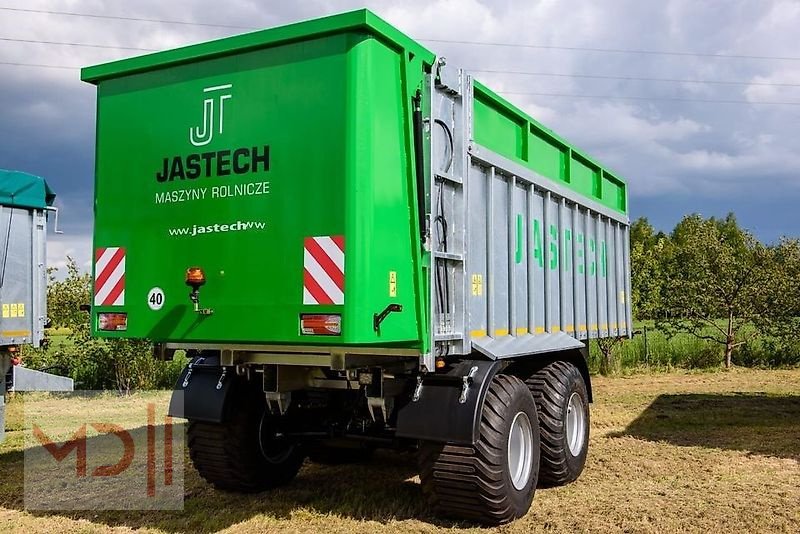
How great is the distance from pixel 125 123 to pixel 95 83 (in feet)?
1.60

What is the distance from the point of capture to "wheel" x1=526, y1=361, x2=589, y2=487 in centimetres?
656

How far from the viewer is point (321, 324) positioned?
454 cm

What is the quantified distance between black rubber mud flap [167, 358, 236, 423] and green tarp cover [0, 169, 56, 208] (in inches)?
148

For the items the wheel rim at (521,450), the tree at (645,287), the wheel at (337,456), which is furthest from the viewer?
the tree at (645,287)

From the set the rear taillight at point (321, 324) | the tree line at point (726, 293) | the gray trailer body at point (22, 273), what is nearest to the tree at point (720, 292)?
the tree line at point (726, 293)

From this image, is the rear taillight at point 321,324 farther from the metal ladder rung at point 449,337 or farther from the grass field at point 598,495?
the grass field at point 598,495

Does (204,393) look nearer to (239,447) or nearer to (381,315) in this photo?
(239,447)

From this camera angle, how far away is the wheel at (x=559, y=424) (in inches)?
258

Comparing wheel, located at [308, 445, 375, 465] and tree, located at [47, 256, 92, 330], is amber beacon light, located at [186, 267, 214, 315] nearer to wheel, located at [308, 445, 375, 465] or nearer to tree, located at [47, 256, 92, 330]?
wheel, located at [308, 445, 375, 465]

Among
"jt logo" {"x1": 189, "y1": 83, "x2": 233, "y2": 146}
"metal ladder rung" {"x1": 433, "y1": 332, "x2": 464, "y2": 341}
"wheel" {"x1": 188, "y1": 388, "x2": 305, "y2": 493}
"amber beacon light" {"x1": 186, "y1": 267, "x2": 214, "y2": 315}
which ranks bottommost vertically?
"wheel" {"x1": 188, "y1": 388, "x2": 305, "y2": 493}

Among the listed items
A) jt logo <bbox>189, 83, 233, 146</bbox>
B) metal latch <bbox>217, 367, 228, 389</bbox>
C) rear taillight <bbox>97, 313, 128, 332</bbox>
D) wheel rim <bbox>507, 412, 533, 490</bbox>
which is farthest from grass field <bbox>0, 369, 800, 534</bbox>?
jt logo <bbox>189, 83, 233, 146</bbox>

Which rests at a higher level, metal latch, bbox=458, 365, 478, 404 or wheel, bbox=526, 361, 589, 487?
metal latch, bbox=458, 365, 478, 404

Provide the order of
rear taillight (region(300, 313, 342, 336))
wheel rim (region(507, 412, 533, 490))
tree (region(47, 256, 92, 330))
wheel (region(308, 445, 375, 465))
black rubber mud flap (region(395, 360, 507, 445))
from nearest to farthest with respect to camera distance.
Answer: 1. rear taillight (region(300, 313, 342, 336))
2. black rubber mud flap (region(395, 360, 507, 445))
3. wheel rim (region(507, 412, 533, 490))
4. wheel (region(308, 445, 375, 465))
5. tree (region(47, 256, 92, 330))

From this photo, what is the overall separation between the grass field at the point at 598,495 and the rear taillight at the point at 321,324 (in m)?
1.68
